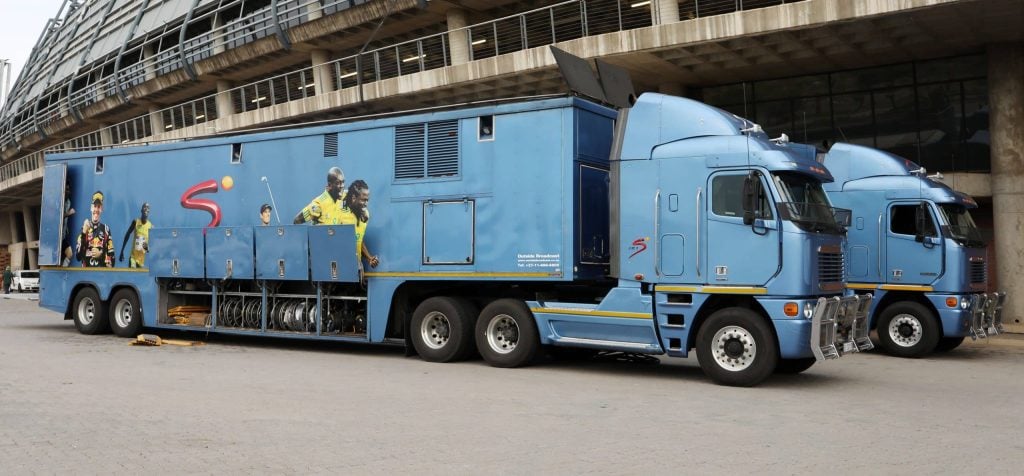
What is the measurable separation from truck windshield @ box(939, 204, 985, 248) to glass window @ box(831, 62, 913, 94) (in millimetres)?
8960

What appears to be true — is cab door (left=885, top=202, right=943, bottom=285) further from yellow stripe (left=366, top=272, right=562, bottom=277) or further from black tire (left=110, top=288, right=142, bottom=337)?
black tire (left=110, top=288, right=142, bottom=337)

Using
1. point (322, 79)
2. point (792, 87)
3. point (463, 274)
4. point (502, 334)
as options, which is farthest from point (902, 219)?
point (322, 79)

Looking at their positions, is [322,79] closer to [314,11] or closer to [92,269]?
[314,11]

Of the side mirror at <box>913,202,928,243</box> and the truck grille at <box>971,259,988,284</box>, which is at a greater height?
the side mirror at <box>913,202,928,243</box>

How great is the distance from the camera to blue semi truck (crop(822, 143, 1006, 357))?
1510 centimetres

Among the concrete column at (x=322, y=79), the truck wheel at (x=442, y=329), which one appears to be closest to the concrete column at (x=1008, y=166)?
the truck wheel at (x=442, y=329)

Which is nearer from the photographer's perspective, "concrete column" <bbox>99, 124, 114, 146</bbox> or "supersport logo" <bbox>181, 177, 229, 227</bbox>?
"supersport logo" <bbox>181, 177, 229, 227</bbox>

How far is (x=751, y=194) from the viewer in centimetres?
1074

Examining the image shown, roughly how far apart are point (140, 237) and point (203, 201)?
1.84 meters

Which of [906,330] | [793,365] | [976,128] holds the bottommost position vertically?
[793,365]

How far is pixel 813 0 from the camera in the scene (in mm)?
19188

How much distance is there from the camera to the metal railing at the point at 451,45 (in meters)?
22.4

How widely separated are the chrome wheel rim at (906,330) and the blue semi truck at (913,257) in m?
0.02

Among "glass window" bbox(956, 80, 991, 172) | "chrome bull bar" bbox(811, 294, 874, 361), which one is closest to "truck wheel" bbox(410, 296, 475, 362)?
"chrome bull bar" bbox(811, 294, 874, 361)
